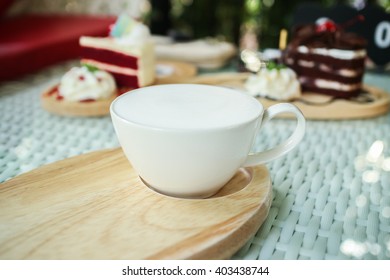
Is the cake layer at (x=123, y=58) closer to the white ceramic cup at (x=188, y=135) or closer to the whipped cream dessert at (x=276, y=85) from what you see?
the whipped cream dessert at (x=276, y=85)

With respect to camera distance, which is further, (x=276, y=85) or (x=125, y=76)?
(x=125, y=76)

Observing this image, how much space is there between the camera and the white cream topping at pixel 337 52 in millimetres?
1280

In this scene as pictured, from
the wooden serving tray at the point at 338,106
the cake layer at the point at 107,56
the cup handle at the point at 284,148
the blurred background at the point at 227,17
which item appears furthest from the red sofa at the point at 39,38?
the cup handle at the point at 284,148

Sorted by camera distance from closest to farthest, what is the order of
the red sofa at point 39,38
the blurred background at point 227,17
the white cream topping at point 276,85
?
the white cream topping at point 276,85 < the red sofa at point 39,38 < the blurred background at point 227,17

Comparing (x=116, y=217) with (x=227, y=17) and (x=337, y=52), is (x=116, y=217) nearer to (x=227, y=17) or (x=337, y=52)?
(x=337, y=52)

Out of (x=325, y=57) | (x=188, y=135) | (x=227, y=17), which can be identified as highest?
(x=188, y=135)

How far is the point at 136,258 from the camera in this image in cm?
44

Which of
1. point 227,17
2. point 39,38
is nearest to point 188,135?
point 39,38

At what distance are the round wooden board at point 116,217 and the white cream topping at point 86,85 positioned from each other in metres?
0.48

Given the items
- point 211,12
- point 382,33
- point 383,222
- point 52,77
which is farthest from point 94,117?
point 211,12

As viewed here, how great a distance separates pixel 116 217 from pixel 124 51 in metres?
1.03

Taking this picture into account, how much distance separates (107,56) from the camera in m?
1.47

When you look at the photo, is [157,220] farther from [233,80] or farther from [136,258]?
[233,80]

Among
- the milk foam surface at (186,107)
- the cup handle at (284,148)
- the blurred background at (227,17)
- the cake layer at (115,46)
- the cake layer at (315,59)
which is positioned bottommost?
the blurred background at (227,17)
